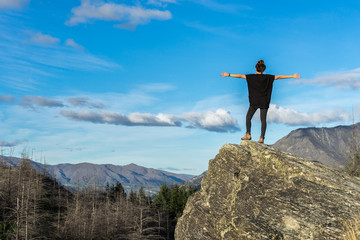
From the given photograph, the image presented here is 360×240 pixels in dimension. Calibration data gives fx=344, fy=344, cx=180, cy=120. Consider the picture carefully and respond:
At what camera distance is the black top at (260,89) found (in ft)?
43.9

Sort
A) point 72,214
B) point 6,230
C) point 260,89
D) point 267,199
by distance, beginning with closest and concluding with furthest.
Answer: point 267,199, point 260,89, point 6,230, point 72,214

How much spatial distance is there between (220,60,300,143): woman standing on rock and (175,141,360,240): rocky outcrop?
47.8 inches

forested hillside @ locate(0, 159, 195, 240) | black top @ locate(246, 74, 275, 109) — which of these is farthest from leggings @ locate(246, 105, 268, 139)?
forested hillside @ locate(0, 159, 195, 240)

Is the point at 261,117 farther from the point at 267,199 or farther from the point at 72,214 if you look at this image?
the point at 72,214

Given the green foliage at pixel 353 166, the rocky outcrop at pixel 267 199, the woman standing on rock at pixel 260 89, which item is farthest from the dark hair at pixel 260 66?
the green foliage at pixel 353 166

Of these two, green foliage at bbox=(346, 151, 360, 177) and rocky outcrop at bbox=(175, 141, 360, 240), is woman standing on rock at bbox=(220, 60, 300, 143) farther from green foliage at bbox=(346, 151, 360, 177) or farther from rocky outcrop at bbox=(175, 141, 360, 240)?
green foliage at bbox=(346, 151, 360, 177)

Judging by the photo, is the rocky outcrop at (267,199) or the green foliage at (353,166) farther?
the green foliage at (353,166)

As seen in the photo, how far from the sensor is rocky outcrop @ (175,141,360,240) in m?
10.0

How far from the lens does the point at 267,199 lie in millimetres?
11031

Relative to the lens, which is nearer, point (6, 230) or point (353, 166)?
point (6, 230)

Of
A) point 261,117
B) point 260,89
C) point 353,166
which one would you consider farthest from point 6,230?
point 353,166

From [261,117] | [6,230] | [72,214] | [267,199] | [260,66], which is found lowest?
[6,230]

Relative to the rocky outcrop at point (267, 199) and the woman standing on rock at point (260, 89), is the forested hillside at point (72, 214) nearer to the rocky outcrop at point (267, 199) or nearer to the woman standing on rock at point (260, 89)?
the rocky outcrop at point (267, 199)

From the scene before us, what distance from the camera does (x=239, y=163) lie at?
1289 centimetres
